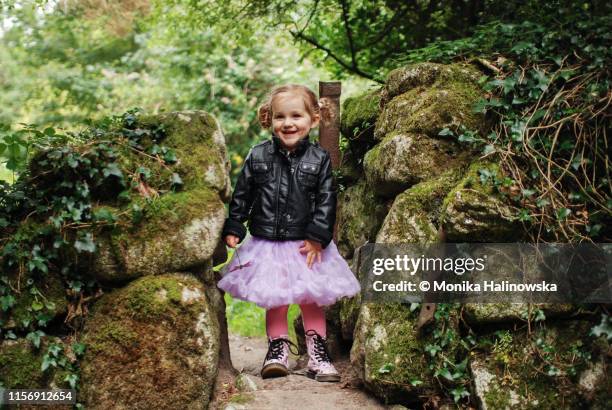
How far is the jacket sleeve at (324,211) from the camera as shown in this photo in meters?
4.04

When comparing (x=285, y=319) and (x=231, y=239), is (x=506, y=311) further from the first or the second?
(x=231, y=239)

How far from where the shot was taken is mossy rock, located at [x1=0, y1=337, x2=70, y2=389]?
3207 mm

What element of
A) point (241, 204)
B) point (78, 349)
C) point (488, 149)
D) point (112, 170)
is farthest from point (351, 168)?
point (78, 349)

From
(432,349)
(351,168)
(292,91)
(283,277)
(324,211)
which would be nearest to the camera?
(432,349)

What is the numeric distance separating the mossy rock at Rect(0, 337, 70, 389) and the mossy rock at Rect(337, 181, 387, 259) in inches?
90.5

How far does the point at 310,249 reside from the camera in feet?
13.4

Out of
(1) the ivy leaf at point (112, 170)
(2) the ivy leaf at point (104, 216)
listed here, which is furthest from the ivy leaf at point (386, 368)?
(1) the ivy leaf at point (112, 170)

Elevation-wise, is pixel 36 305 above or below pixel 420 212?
below

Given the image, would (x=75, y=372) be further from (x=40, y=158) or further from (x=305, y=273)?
(x=305, y=273)

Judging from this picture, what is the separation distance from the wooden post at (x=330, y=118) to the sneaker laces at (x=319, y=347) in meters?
1.06

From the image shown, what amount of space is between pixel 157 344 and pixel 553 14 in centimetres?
343

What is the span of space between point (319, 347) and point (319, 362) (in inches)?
3.9

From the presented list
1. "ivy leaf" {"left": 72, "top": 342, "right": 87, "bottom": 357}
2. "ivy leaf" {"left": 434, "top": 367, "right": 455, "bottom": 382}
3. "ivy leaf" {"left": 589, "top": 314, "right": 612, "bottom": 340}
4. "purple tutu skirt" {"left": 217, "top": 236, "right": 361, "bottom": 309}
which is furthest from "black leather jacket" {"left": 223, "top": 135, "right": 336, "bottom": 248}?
"ivy leaf" {"left": 589, "top": 314, "right": 612, "bottom": 340}

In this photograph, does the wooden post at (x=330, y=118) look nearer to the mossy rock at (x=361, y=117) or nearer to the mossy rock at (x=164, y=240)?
the mossy rock at (x=361, y=117)
